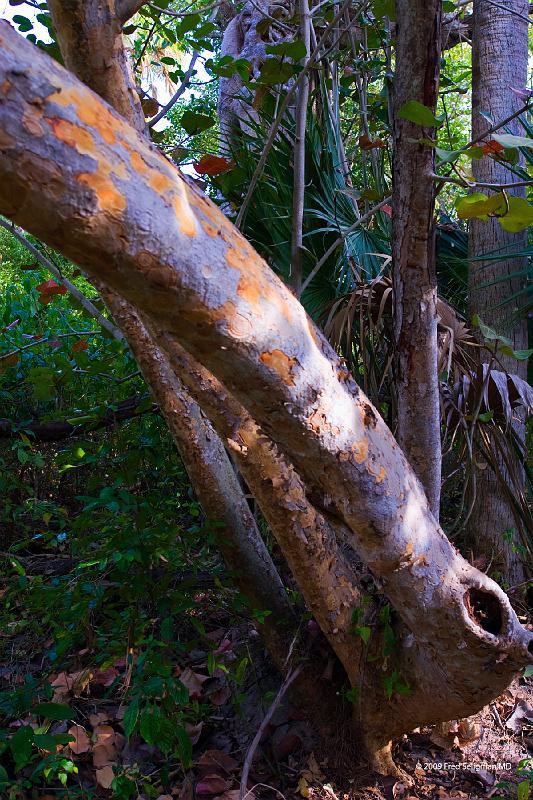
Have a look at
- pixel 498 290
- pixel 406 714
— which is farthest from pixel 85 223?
pixel 498 290

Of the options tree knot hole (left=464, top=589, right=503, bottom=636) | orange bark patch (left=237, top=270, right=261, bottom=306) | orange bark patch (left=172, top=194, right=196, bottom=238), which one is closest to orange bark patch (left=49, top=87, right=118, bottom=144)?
orange bark patch (left=172, top=194, right=196, bottom=238)

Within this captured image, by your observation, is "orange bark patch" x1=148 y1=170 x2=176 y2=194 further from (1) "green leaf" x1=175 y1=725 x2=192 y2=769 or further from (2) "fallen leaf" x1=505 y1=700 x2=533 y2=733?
(2) "fallen leaf" x1=505 y1=700 x2=533 y2=733

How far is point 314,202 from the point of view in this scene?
3363 mm

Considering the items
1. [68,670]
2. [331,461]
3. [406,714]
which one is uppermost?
[331,461]

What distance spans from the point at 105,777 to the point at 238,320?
1768mm

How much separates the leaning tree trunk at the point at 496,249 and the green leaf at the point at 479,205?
1.79 metres

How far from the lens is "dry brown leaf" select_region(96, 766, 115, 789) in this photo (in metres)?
2.18

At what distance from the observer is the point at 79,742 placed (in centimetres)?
232

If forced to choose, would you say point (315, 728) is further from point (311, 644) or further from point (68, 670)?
point (68, 670)

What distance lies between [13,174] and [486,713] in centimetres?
246

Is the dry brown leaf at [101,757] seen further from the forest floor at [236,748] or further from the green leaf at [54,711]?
the green leaf at [54,711]

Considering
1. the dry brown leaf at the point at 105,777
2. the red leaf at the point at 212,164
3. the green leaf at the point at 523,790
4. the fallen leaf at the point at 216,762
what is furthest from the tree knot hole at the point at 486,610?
the red leaf at the point at 212,164

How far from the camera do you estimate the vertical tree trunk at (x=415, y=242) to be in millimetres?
1679

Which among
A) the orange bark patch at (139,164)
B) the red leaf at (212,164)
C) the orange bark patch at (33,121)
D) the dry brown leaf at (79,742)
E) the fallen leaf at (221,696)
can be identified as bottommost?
A: the dry brown leaf at (79,742)
